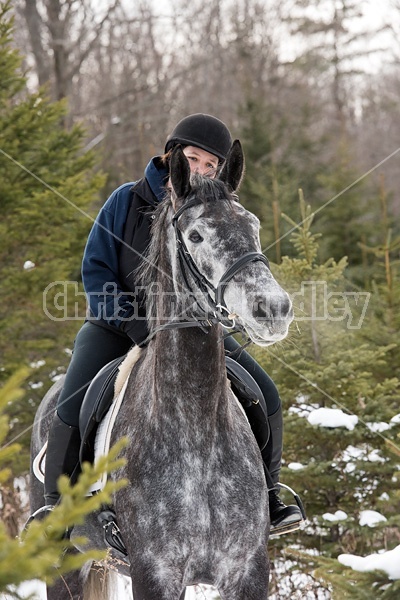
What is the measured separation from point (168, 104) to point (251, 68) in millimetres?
6670

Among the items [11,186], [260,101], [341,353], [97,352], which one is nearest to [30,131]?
[11,186]

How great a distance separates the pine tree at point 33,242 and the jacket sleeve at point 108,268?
4943mm

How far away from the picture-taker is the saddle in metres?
3.98

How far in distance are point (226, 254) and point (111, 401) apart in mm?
1323

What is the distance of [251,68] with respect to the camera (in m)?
30.0

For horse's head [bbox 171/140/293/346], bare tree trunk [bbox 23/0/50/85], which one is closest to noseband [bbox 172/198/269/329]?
horse's head [bbox 171/140/293/346]

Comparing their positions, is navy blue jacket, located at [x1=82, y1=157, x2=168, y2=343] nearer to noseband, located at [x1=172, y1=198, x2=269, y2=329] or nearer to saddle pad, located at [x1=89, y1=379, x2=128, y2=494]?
saddle pad, located at [x1=89, y1=379, x2=128, y2=494]

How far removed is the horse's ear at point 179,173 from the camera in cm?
338

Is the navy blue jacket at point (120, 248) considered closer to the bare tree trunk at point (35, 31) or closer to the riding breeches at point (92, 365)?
the riding breeches at point (92, 365)

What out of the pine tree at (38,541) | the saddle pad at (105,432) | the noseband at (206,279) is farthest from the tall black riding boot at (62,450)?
the pine tree at (38,541)

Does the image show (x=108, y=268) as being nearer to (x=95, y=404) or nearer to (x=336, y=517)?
(x=95, y=404)

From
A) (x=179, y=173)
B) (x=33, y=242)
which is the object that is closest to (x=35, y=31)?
(x=33, y=242)

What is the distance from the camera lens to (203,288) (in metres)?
3.36

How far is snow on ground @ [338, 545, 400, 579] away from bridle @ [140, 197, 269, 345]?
1.24 meters
